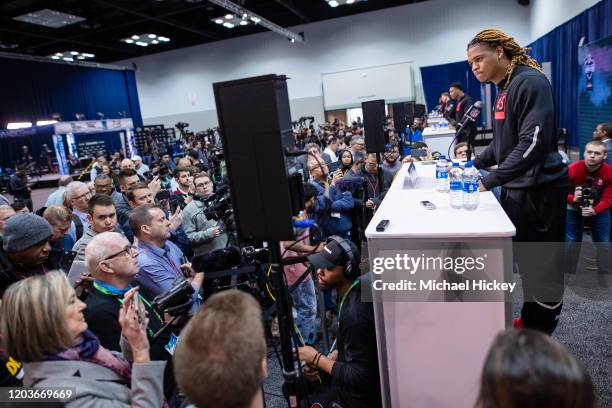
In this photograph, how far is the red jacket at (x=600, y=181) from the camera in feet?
10.9

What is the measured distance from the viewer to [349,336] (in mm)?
1675

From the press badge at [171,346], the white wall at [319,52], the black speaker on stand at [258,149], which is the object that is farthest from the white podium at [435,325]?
the white wall at [319,52]

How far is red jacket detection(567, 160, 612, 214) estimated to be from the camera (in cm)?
332

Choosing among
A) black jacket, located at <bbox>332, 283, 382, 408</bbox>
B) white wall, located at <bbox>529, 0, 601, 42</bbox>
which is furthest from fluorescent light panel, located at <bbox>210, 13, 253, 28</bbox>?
black jacket, located at <bbox>332, 283, 382, 408</bbox>

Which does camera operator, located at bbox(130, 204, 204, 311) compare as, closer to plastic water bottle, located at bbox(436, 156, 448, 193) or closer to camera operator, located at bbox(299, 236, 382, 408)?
camera operator, located at bbox(299, 236, 382, 408)

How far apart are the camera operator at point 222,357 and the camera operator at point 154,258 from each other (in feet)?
4.30

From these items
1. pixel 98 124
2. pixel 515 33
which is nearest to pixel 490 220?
pixel 515 33

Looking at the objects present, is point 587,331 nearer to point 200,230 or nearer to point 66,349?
point 200,230

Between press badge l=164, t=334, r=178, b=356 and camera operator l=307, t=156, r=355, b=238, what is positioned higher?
camera operator l=307, t=156, r=355, b=238

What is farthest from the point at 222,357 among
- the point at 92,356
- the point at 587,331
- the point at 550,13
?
the point at 550,13

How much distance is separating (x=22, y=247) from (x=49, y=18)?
10.7 metres

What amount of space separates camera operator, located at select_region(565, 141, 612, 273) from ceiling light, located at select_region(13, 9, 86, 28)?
11.3m

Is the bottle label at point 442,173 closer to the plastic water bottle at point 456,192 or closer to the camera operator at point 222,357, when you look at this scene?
the plastic water bottle at point 456,192

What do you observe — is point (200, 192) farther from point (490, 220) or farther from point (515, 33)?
point (515, 33)
